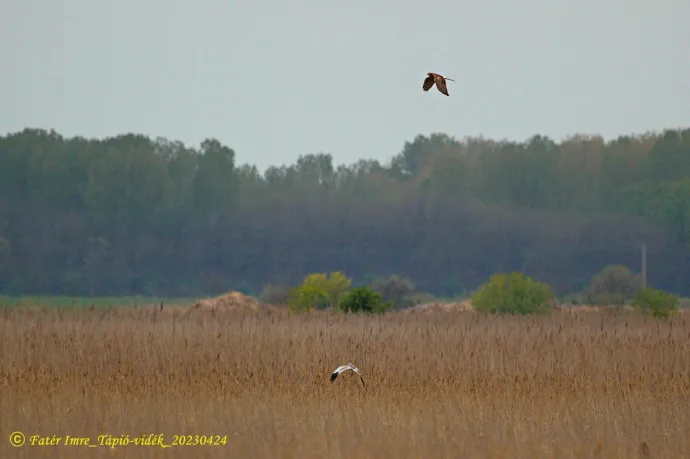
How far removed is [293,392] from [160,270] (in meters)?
57.2

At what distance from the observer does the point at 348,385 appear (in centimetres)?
1370

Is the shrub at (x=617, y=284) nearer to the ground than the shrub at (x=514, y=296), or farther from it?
nearer to the ground

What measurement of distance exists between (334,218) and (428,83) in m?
64.7

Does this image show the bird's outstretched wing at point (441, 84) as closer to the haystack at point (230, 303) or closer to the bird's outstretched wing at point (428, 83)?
the bird's outstretched wing at point (428, 83)

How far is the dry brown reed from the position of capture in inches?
389

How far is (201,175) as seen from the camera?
73.9 metres

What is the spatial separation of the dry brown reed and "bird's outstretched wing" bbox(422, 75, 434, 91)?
306cm

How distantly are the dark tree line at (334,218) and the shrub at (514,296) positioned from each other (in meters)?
36.8

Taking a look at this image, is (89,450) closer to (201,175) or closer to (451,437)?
(451,437)

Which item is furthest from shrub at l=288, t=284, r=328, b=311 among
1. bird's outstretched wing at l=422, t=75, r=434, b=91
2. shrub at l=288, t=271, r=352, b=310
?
bird's outstretched wing at l=422, t=75, r=434, b=91

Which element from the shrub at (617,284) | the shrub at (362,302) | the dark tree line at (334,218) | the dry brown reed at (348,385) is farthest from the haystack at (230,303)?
the dark tree line at (334,218)

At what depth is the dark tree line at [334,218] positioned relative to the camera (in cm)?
6731

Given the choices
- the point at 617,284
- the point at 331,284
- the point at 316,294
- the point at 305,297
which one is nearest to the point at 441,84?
the point at 305,297

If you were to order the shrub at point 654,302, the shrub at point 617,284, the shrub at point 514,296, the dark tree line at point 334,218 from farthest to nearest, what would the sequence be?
the dark tree line at point 334,218
the shrub at point 617,284
the shrub at point 654,302
the shrub at point 514,296
